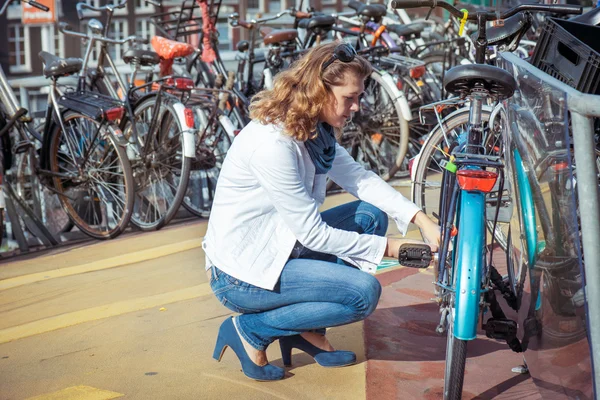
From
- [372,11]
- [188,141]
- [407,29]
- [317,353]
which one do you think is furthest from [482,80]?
[407,29]

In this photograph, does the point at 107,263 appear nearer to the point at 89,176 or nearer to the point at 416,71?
the point at 89,176

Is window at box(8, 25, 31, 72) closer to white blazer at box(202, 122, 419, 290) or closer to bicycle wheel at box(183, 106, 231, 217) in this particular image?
bicycle wheel at box(183, 106, 231, 217)

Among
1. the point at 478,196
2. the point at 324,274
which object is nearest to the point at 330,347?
the point at 324,274

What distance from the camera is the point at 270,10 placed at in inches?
867

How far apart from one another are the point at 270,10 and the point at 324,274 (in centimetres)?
1933

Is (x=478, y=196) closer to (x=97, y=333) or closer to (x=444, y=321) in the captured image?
(x=444, y=321)

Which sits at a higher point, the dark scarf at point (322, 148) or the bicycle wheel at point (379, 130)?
the dark scarf at point (322, 148)

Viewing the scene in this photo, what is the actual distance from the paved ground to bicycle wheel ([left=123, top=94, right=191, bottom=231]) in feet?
3.45

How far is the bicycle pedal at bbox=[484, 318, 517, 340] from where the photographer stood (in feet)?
10.6

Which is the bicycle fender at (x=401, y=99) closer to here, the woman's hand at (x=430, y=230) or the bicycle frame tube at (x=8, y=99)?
the bicycle frame tube at (x=8, y=99)

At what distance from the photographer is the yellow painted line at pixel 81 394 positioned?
3414 mm

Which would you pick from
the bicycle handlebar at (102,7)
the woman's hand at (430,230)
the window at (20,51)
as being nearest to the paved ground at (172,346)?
the woman's hand at (430,230)

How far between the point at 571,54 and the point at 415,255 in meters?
0.98

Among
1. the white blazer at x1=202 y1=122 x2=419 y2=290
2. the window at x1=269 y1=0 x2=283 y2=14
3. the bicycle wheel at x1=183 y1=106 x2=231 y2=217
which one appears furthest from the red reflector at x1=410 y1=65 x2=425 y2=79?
the window at x1=269 y1=0 x2=283 y2=14
